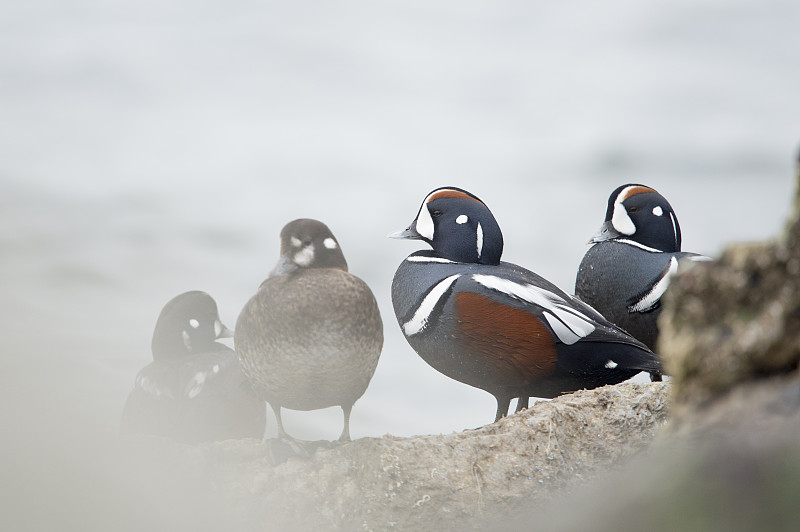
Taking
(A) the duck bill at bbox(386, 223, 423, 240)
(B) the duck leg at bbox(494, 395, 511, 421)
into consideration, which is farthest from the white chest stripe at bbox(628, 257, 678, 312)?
(A) the duck bill at bbox(386, 223, 423, 240)

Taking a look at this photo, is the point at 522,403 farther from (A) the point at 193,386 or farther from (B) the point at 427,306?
(A) the point at 193,386

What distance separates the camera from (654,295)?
3.40 meters

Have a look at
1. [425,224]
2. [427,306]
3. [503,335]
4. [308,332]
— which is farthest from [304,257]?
[503,335]

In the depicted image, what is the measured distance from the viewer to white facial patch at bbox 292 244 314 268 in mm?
3023

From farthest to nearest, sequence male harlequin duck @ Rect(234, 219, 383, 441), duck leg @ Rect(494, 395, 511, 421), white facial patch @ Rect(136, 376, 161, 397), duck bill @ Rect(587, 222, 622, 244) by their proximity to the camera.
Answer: duck bill @ Rect(587, 222, 622, 244), white facial patch @ Rect(136, 376, 161, 397), duck leg @ Rect(494, 395, 511, 421), male harlequin duck @ Rect(234, 219, 383, 441)

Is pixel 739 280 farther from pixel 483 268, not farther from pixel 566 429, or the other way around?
pixel 483 268

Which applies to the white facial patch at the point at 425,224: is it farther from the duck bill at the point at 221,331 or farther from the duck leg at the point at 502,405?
the duck bill at the point at 221,331

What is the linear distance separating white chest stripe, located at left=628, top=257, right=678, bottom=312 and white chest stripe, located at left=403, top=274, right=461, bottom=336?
2.92ft

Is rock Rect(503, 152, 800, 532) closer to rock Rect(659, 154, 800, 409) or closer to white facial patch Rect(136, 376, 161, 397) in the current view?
rock Rect(659, 154, 800, 409)

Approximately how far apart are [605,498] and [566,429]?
1756 millimetres

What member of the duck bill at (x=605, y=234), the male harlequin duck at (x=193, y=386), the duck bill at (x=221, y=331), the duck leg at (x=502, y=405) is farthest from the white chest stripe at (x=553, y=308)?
the duck bill at (x=221, y=331)

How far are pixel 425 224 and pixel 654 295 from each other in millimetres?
1057

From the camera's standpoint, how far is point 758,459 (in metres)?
0.96

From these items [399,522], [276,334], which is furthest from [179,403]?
[399,522]
